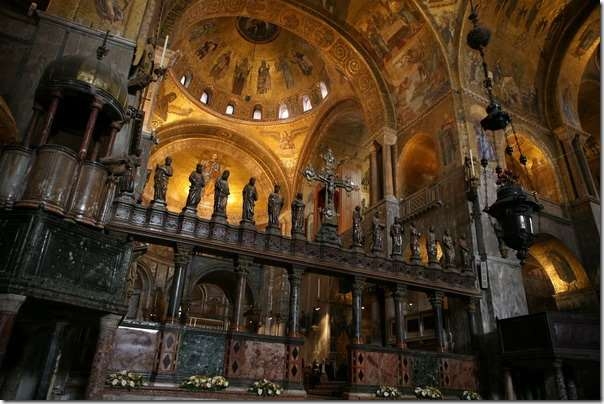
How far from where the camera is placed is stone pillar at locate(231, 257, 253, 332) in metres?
7.72

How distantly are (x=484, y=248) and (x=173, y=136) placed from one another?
16.5 metres

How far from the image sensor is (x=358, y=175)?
65.4 ft

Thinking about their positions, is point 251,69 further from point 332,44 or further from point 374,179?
point 374,179

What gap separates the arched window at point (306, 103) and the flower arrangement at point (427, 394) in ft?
53.3

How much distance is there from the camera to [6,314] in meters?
4.57

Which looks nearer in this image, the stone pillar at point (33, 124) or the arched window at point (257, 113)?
the stone pillar at point (33, 124)

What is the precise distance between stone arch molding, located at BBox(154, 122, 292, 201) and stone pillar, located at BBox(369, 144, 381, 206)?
23.6 ft

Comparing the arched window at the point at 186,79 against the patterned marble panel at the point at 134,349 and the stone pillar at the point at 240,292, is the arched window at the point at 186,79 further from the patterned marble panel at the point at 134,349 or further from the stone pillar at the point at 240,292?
the patterned marble panel at the point at 134,349

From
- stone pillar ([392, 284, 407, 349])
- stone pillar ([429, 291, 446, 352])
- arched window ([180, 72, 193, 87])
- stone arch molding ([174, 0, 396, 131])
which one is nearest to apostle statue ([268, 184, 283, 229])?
stone pillar ([392, 284, 407, 349])

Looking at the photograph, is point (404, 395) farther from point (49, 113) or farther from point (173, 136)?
point (173, 136)

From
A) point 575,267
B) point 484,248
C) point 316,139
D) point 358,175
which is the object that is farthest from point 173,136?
point 575,267

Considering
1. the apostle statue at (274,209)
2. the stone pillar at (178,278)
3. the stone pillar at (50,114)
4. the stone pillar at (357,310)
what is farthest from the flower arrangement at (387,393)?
the stone pillar at (50,114)

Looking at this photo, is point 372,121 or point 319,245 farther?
point 372,121

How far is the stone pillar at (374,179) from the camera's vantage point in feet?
51.4
